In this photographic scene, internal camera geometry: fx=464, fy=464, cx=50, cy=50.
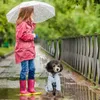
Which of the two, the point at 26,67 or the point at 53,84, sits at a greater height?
the point at 26,67

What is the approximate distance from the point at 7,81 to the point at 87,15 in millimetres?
7980

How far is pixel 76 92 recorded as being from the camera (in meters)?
10.8

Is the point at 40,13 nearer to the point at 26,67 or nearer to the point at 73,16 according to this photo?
the point at 26,67

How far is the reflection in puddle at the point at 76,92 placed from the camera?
988 cm

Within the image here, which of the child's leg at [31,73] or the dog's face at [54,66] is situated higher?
the dog's face at [54,66]

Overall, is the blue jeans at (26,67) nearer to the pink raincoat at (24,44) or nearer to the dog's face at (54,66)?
the pink raincoat at (24,44)

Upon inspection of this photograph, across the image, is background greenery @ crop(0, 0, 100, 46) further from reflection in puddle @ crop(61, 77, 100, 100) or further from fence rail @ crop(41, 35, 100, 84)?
reflection in puddle @ crop(61, 77, 100, 100)

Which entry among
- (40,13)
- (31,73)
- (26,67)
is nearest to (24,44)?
(26,67)

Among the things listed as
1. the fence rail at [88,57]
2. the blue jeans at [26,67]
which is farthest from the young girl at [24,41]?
the fence rail at [88,57]

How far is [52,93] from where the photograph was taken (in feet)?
33.4

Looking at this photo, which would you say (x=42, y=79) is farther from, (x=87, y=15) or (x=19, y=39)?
(x=87, y=15)

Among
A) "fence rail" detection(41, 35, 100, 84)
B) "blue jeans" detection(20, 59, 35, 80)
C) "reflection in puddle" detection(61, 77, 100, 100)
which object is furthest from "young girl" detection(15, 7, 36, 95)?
"fence rail" detection(41, 35, 100, 84)

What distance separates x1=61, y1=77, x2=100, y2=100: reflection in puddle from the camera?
988 cm

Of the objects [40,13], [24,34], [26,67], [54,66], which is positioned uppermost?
[40,13]
